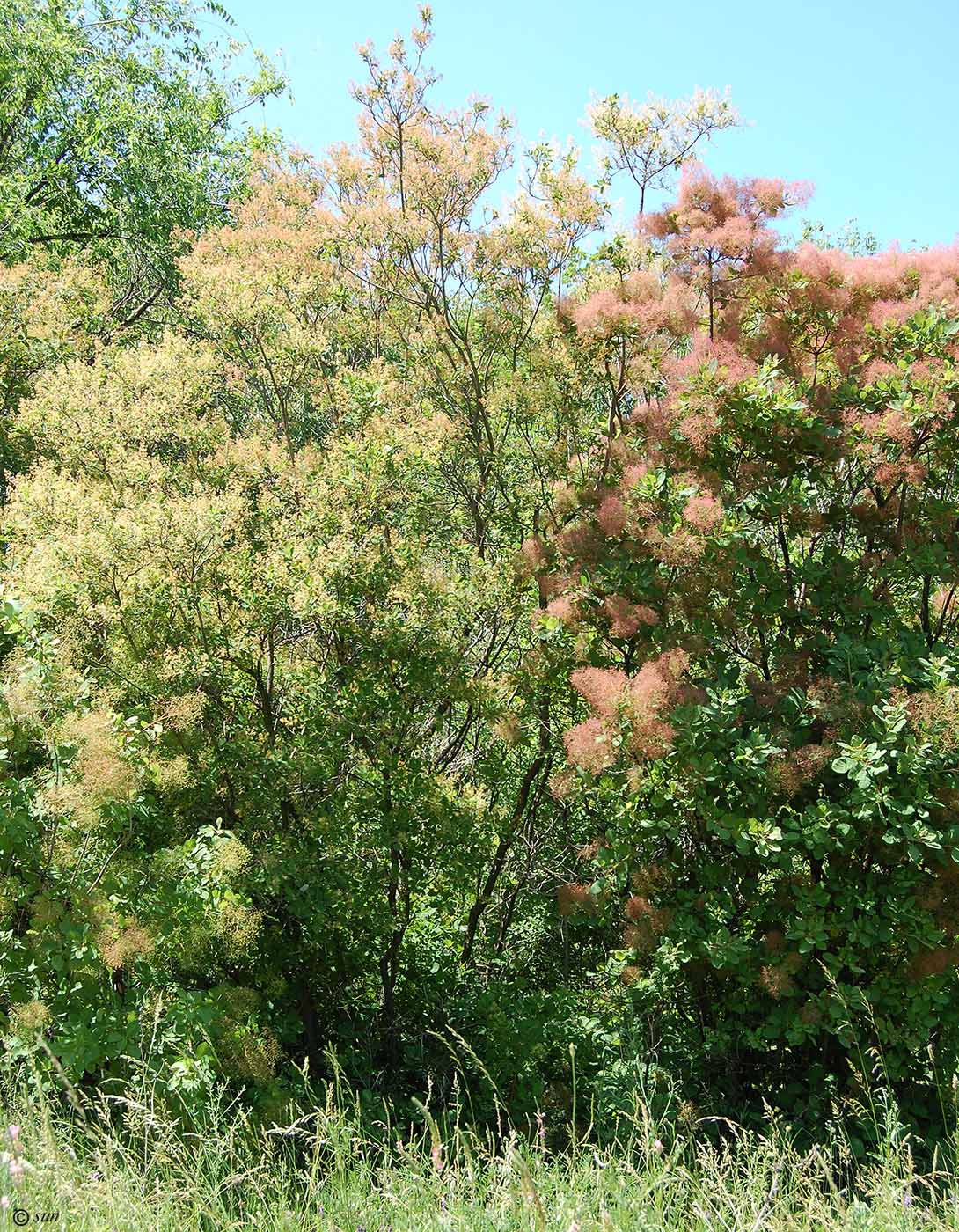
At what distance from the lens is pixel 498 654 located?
605 centimetres

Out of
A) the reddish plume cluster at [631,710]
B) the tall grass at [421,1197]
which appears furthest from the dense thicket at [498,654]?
the tall grass at [421,1197]

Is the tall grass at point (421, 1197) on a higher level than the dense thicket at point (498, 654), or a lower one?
lower

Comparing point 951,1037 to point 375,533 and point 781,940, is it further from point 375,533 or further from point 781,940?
point 375,533

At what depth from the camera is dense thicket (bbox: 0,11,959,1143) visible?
13.5ft

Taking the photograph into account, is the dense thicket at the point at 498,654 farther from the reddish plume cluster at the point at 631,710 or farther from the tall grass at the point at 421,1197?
the tall grass at the point at 421,1197

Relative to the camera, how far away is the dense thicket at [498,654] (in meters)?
4.11

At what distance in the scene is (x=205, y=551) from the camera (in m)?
5.11

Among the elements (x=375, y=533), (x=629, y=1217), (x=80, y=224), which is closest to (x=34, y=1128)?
(x=629, y=1217)

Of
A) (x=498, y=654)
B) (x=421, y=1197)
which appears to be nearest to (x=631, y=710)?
(x=498, y=654)

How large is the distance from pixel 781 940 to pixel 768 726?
0.91 m

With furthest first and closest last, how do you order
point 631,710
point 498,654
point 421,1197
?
point 498,654
point 631,710
point 421,1197

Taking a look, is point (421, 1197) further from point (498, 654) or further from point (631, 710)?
point (498, 654)

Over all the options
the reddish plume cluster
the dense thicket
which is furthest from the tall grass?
the reddish plume cluster

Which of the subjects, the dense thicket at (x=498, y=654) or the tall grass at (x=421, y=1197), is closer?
the tall grass at (x=421, y=1197)
